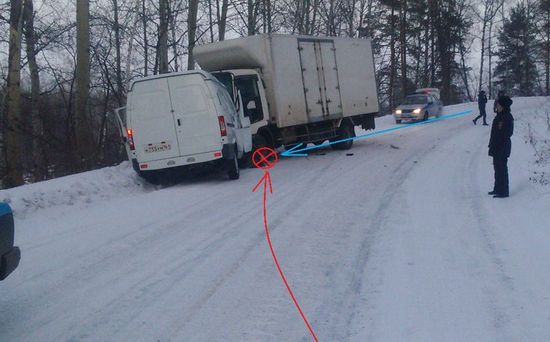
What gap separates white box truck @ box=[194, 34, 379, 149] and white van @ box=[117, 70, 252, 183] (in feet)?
8.89

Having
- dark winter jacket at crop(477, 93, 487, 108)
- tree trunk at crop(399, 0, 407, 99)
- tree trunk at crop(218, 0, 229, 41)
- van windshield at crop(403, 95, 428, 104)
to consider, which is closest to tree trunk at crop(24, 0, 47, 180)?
tree trunk at crop(218, 0, 229, 41)

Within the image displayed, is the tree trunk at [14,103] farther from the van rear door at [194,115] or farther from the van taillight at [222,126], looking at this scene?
the van taillight at [222,126]

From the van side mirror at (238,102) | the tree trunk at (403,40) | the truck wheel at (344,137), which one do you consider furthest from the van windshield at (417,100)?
the van side mirror at (238,102)

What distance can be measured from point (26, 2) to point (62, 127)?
4049 mm

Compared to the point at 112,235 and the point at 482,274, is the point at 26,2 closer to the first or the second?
the point at 112,235

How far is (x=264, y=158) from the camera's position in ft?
52.7

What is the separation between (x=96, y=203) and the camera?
416 inches

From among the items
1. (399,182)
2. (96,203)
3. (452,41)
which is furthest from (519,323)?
(452,41)

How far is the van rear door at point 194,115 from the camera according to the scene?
39.3 feet

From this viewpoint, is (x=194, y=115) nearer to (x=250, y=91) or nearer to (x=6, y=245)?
(x=250, y=91)

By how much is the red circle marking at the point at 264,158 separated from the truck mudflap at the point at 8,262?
1048 cm

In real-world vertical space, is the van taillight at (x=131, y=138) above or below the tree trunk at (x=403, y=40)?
below

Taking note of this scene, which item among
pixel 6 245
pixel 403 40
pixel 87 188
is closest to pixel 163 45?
pixel 87 188

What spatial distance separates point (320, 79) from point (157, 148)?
725 cm
